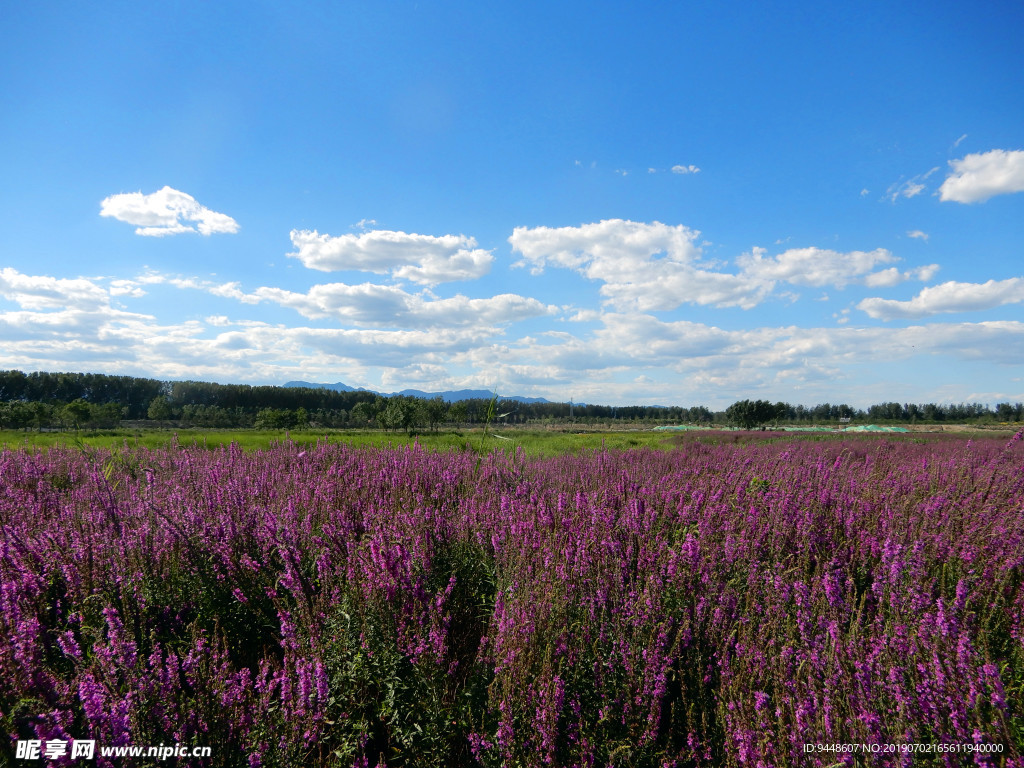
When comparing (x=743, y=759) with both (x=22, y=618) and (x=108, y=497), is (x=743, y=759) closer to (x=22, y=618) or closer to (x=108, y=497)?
(x=22, y=618)

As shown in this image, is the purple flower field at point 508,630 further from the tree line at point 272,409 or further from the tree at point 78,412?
the tree at point 78,412

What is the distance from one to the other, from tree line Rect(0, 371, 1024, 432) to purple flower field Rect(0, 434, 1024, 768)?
26.8 meters

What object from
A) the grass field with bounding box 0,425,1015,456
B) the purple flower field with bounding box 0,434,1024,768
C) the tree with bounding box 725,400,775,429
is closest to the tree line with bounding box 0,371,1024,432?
the tree with bounding box 725,400,775,429

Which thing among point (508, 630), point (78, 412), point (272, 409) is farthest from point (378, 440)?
point (272, 409)

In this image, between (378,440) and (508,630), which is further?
(378,440)

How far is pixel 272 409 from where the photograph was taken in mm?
66562

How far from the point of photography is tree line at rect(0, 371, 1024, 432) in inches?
1681

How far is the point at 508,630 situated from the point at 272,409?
72.8m

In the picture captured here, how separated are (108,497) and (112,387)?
117 metres

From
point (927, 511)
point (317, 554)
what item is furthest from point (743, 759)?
point (927, 511)

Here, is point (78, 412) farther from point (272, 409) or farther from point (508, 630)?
point (508, 630)

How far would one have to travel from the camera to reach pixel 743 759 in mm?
1747

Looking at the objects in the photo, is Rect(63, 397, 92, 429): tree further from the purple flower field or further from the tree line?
the purple flower field

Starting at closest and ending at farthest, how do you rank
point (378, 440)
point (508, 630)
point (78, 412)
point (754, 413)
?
point (508, 630) < point (378, 440) < point (78, 412) < point (754, 413)
